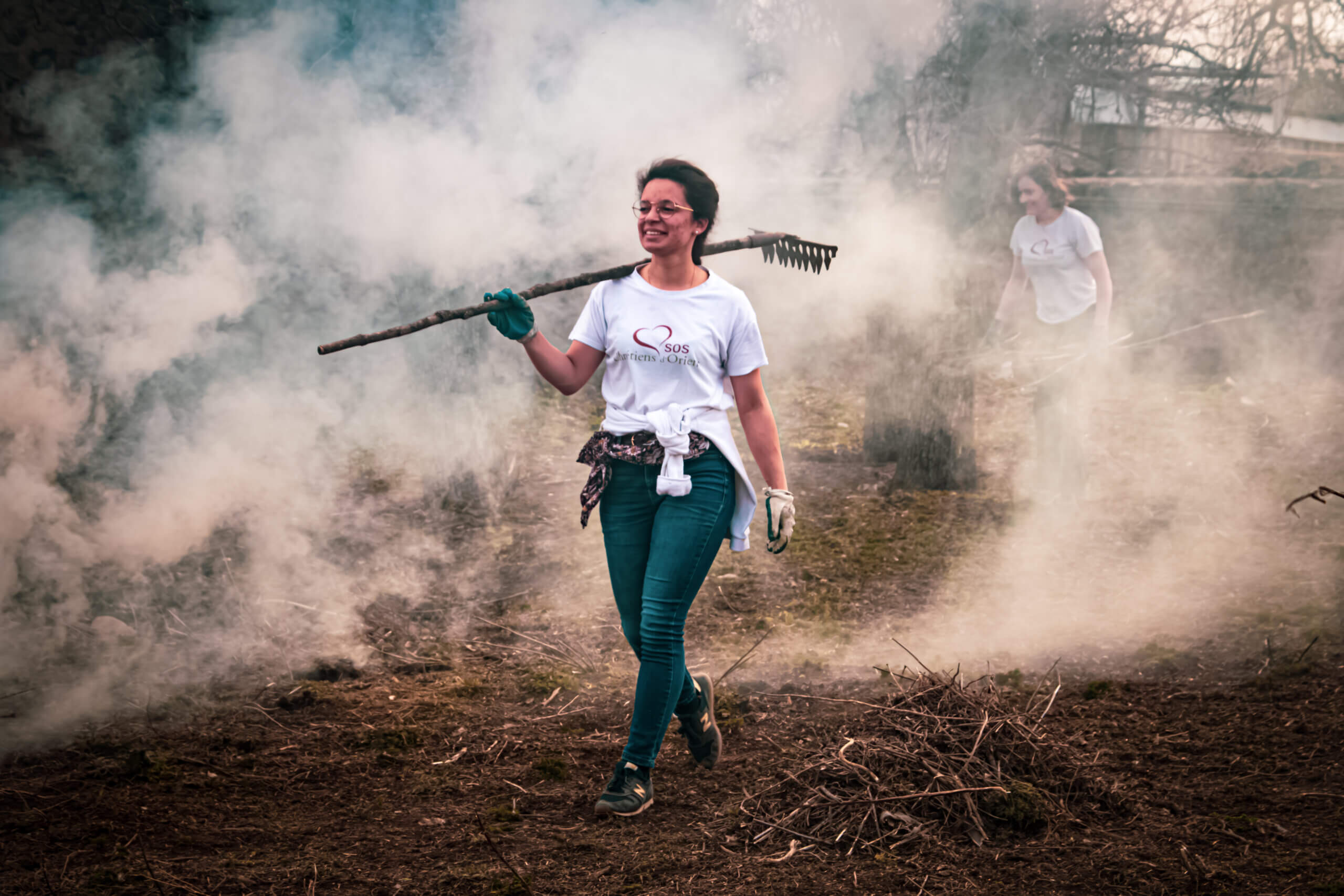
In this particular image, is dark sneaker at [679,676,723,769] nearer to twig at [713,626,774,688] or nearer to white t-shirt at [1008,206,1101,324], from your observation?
twig at [713,626,774,688]

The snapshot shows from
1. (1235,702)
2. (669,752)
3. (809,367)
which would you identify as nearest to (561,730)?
(669,752)

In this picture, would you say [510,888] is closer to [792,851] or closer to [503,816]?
[503,816]

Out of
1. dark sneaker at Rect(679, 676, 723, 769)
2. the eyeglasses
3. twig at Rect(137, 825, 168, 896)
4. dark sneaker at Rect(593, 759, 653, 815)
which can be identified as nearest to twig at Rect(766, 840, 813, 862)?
dark sneaker at Rect(593, 759, 653, 815)

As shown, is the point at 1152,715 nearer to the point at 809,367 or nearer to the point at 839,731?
the point at 839,731

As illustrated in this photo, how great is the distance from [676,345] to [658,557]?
576 millimetres

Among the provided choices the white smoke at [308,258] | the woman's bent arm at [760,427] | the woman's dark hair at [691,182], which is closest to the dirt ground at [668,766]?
the white smoke at [308,258]

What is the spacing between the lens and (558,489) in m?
6.34

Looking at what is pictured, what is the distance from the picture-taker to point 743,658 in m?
3.85

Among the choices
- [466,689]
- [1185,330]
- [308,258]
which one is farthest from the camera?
[1185,330]

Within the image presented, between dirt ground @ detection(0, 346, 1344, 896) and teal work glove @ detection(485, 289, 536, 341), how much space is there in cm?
131

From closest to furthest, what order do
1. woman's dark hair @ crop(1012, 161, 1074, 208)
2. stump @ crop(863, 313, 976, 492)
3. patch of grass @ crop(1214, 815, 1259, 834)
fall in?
patch of grass @ crop(1214, 815, 1259, 834) → woman's dark hair @ crop(1012, 161, 1074, 208) → stump @ crop(863, 313, 976, 492)

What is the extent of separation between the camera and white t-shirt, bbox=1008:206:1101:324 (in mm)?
5559

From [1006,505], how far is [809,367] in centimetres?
294

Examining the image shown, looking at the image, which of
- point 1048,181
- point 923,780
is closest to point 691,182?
point 923,780
